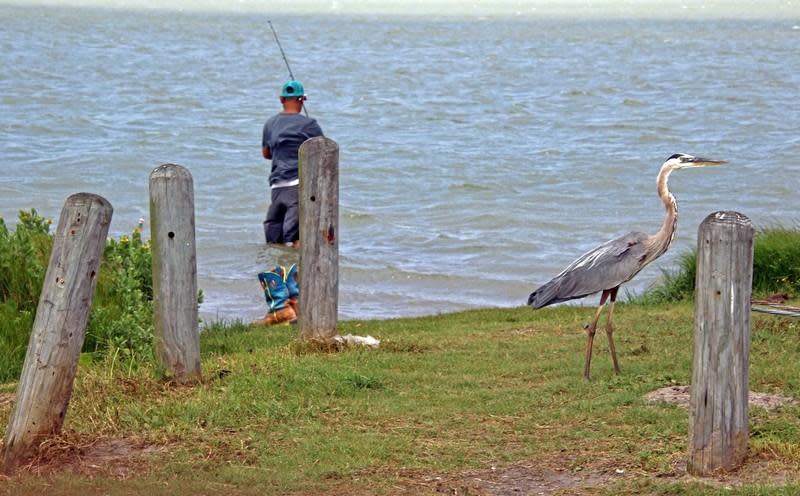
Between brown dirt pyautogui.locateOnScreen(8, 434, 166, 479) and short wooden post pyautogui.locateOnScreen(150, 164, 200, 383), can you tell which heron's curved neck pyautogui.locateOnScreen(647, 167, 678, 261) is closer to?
short wooden post pyautogui.locateOnScreen(150, 164, 200, 383)

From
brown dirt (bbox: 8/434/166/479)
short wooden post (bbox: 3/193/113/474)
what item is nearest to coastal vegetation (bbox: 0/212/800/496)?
brown dirt (bbox: 8/434/166/479)

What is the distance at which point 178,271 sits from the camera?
24.2 feet

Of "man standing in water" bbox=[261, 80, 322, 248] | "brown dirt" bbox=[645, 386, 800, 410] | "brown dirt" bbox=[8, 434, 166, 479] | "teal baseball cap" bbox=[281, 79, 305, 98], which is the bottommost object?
"brown dirt" bbox=[8, 434, 166, 479]

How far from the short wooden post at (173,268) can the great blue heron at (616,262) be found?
245cm

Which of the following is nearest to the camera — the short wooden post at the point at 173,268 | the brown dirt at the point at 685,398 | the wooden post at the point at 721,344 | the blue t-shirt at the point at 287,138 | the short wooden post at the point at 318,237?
the wooden post at the point at 721,344

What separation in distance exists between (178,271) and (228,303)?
746 cm

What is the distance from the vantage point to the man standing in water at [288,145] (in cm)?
1355

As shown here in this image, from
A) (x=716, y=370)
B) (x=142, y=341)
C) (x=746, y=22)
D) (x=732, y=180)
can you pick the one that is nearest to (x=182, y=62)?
(x=732, y=180)

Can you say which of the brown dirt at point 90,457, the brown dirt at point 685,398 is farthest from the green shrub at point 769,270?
the brown dirt at point 90,457

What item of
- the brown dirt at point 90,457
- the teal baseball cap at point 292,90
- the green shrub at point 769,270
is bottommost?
the brown dirt at point 90,457

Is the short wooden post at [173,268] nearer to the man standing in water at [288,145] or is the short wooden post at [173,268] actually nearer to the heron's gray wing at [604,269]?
the heron's gray wing at [604,269]

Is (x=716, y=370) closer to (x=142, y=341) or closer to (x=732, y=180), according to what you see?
(x=142, y=341)

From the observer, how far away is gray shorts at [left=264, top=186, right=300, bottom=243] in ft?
45.3

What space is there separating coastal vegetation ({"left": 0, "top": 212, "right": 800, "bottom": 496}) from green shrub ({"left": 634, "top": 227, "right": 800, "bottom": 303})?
6.45 ft
